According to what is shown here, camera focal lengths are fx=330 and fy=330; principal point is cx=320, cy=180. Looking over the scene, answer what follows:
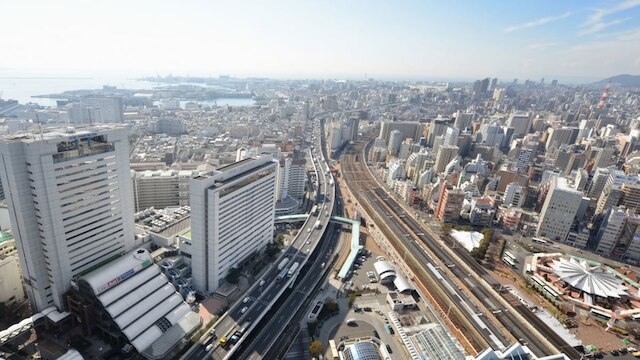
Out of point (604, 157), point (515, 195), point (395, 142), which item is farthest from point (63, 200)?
point (604, 157)

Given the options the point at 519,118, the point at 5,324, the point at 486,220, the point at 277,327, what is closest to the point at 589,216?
the point at 486,220

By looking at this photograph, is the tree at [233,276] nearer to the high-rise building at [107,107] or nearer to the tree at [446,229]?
the tree at [446,229]

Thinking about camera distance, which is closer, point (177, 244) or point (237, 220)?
point (237, 220)

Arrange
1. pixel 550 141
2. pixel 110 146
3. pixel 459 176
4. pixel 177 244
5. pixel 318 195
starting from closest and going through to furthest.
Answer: pixel 110 146, pixel 177 244, pixel 318 195, pixel 459 176, pixel 550 141

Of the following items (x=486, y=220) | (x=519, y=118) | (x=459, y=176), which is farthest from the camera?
(x=519, y=118)

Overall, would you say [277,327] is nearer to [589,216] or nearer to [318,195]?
[318,195]

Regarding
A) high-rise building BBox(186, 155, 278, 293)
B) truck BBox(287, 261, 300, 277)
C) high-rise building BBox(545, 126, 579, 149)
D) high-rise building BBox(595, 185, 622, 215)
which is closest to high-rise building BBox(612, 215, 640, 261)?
high-rise building BBox(595, 185, 622, 215)

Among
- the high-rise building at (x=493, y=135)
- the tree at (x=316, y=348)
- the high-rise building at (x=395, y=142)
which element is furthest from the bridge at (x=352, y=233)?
the high-rise building at (x=493, y=135)

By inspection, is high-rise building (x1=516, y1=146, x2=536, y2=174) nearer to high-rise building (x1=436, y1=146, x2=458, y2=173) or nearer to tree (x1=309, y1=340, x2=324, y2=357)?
high-rise building (x1=436, y1=146, x2=458, y2=173)
